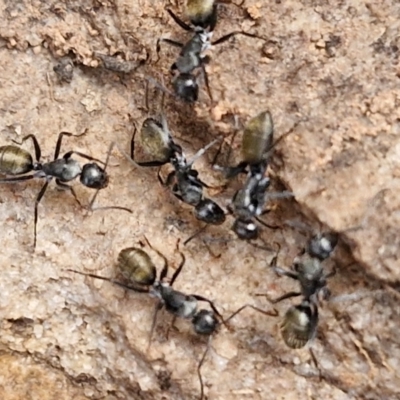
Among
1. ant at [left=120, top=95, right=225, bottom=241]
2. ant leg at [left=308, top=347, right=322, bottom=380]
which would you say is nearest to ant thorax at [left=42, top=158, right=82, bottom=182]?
ant at [left=120, top=95, right=225, bottom=241]

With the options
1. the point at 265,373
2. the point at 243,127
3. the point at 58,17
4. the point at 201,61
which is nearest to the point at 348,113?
the point at 243,127

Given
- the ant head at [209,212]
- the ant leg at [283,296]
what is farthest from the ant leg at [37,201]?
the ant leg at [283,296]

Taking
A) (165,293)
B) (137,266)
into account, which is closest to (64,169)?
(137,266)

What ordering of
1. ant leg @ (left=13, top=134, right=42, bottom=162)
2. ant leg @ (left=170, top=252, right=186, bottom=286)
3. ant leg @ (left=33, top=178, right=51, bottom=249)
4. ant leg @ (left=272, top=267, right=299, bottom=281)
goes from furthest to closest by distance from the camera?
1. ant leg @ (left=13, top=134, right=42, bottom=162)
2. ant leg @ (left=33, top=178, right=51, bottom=249)
3. ant leg @ (left=170, top=252, right=186, bottom=286)
4. ant leg @ (left=272, top=267, right=299, bottom=281)

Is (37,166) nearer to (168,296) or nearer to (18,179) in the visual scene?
(18,179)

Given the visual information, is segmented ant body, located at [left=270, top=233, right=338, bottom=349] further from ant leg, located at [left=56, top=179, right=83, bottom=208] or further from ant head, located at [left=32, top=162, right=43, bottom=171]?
ant head, located at [left=32, top=162, right=43, bottom=171]

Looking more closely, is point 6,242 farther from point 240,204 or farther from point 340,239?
point 340,239
